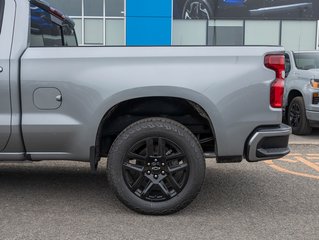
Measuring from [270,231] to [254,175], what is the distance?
193 cm

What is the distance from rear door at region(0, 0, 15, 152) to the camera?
13.2ft

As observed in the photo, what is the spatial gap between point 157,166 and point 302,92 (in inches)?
220

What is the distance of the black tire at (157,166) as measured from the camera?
405cm

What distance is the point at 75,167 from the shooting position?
19.8 ft

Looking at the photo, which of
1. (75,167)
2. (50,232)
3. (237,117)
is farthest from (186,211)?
(75,167)

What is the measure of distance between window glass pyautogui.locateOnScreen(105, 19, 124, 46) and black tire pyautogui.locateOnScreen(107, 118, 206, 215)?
1742 centimetres

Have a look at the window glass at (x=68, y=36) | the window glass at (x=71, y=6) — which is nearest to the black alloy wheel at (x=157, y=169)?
the window glass at (x=68, y=36)

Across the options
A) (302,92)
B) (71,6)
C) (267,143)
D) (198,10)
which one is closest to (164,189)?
(267,143)

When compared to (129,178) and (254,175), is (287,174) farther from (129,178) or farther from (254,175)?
(129,178)

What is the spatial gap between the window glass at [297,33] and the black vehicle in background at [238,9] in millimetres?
516

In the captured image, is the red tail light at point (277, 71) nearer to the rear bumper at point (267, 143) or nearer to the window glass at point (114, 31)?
the rear bumper at point (267, 143)

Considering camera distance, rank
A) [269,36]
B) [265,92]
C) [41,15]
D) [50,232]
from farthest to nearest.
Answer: [269,36], [41,15], [265,92], [50,232]

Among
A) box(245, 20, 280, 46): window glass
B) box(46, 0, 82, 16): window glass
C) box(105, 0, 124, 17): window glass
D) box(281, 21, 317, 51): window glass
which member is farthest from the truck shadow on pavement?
box(281, 21, 317, 51): window glass

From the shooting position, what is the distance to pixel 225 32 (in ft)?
70.8
